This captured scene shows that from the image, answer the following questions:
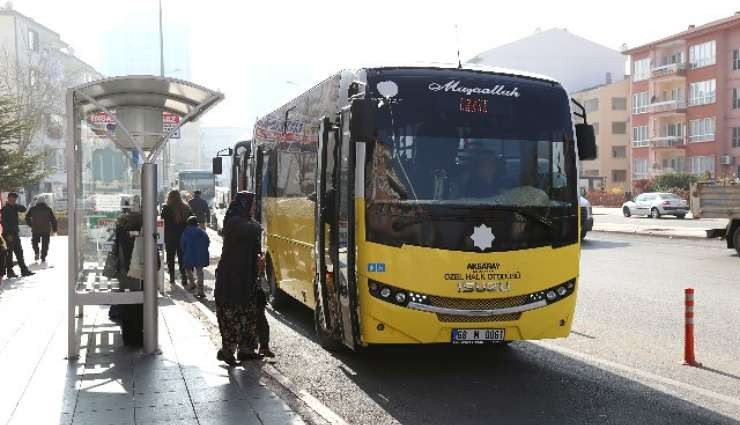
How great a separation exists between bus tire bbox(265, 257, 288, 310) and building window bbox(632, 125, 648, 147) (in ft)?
214

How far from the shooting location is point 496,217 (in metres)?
7.92

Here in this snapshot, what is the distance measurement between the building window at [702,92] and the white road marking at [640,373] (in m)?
60.3

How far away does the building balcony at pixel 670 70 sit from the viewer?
219ft

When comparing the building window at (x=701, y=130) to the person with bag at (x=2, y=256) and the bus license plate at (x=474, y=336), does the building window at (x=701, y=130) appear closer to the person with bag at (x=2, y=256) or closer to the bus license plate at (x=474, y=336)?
the person with bag at (x=2, y=256)

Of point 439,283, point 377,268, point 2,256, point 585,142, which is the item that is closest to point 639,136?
point 2,256

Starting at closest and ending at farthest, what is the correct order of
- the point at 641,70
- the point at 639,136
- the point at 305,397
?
the point at 305,397, the point at 641,70, the point at 639,136

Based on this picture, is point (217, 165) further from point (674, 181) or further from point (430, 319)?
point (674, 181)

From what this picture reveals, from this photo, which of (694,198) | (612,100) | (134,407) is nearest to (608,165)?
(612,100)

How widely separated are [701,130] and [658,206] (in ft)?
74.1

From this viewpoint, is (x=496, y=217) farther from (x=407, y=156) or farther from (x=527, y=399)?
(x=527, y=399)

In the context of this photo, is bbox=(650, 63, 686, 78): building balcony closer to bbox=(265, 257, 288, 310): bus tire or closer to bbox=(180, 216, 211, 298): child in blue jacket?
bbox=(180, 216, 211, 298): child in blue jacket

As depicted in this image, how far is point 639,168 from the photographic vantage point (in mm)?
74500

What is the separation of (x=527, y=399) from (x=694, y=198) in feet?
58.1

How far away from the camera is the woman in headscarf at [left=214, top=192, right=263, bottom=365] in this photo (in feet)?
27.2
